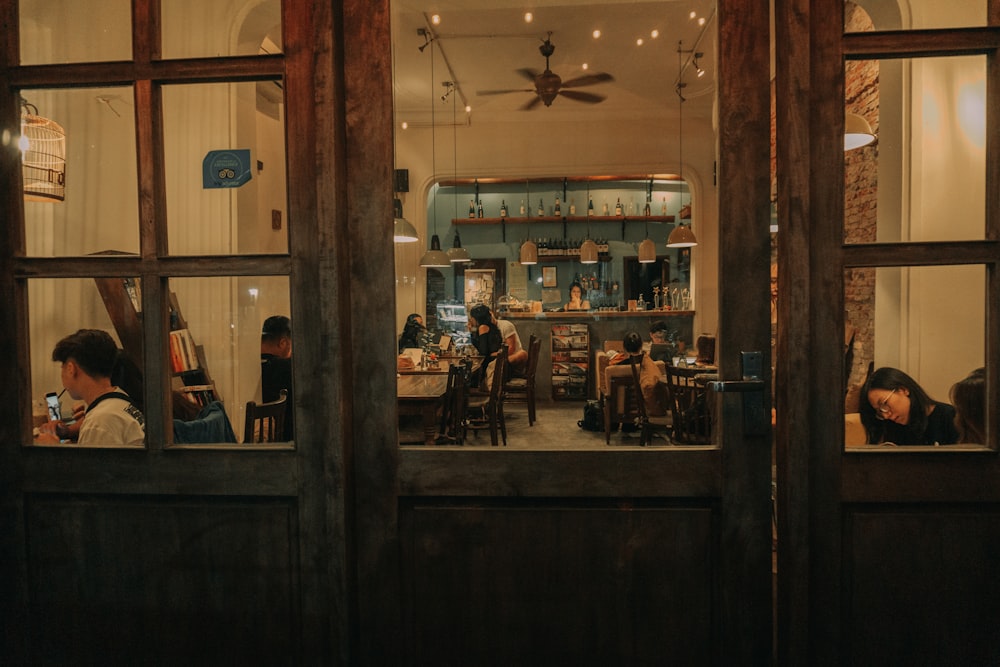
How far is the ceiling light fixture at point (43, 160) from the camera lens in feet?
7.96

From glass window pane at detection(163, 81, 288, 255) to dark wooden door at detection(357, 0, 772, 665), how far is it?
92 centimetres

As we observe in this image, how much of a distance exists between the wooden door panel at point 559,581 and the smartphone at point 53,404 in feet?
4.68

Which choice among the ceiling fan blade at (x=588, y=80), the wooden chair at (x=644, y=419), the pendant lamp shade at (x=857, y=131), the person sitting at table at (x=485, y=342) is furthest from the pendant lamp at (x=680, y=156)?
the pendant lamp shade at (x=857, y=131)

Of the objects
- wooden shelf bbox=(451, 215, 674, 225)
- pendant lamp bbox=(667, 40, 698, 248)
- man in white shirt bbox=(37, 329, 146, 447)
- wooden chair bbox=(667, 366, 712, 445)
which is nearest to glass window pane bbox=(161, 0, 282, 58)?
man in white shirt bbox=(37, 329, 146, 447)

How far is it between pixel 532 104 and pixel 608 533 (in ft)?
26.1

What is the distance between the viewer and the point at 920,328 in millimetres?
2279

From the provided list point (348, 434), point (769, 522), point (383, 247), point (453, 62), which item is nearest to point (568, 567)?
point (769, 522)

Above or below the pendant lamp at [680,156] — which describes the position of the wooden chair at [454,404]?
below

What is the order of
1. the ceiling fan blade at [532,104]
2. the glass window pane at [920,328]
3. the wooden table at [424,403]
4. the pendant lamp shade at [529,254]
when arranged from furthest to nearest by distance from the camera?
the pendant lamp shade at [529,254] → the ceiling fan blade at [532,104] → the wooden table at [424,403] → the glass window pane at [920,328]

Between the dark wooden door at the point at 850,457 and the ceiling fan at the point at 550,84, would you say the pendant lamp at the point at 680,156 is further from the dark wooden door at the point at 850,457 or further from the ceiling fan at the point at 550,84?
the dark wooden door at the point at 850,457

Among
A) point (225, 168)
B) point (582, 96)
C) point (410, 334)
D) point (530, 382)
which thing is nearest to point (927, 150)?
point (225, 168)

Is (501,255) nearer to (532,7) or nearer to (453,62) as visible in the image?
(453,62)

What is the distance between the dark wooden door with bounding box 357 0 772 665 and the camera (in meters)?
1.69

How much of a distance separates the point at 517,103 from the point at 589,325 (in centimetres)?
348
